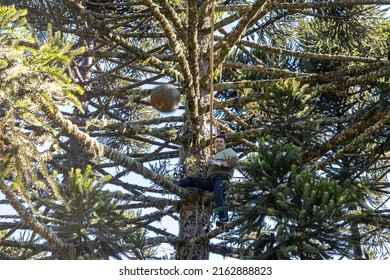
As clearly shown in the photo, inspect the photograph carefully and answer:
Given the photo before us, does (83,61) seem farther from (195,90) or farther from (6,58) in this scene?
(6,58)

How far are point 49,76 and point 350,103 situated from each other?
5.06m

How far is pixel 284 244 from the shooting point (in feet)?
21.2

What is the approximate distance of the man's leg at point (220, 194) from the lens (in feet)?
25.5

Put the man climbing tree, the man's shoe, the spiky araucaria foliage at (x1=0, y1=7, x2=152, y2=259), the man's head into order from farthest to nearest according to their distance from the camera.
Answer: the man's head → the man climbing tree → the man's shoe → the spiky araucaria foliage at (x1=0, y1=7, x2=152, y2=259)

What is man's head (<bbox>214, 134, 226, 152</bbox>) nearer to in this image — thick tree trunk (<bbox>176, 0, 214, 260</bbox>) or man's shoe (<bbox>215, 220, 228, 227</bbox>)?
thick tree trunk (<bbox>176, 0, 214, 260</bbox>)

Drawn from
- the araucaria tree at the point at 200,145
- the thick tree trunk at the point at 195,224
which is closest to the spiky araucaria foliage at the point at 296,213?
the araucaria tree at the point at 200,145

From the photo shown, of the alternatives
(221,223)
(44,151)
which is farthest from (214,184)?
(44,151)

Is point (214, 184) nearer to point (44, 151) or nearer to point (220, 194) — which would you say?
point (220, 194)

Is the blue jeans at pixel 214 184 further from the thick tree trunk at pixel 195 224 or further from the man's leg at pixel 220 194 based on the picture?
the thick tree trunk at pixel 195 224

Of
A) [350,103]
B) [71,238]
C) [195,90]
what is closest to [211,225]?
[195,90]

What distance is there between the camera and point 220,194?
26.2ft

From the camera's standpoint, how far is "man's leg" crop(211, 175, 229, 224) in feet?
25.5

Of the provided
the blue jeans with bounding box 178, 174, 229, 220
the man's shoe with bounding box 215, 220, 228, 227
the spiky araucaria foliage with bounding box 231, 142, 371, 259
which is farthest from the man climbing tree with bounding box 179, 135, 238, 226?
the spiky araucaria foliage with bounding box 231, 142, 371, 259

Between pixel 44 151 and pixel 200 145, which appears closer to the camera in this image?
pixel 44 151
